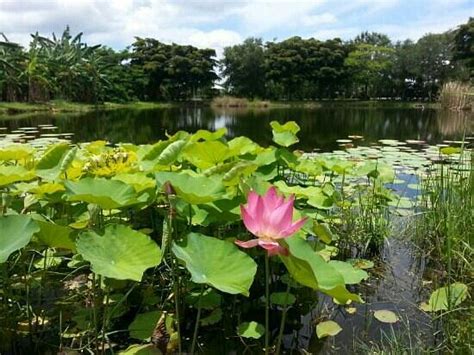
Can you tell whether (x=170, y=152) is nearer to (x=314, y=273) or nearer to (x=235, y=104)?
(x=314, y=273)

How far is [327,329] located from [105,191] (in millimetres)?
1017

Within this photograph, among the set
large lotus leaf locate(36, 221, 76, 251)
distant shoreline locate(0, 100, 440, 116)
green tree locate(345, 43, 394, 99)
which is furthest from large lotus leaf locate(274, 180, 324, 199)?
green tree locate(345, 43, 394, 99)

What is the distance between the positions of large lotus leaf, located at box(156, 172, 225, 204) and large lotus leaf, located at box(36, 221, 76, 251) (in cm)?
32

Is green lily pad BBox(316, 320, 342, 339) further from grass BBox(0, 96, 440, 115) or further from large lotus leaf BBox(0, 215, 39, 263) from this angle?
grass BBox(0, 96, 440, 115)

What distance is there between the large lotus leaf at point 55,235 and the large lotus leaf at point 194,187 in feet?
1.04

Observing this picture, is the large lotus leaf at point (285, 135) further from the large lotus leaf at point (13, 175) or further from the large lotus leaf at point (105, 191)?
the large lotus leaf at point (13, 175)

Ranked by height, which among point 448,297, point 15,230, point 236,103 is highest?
point 15,230

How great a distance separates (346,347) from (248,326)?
1.42ft

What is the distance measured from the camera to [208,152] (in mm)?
2049

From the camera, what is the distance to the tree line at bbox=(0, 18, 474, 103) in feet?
102

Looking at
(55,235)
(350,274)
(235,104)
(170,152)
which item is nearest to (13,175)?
(55,235)

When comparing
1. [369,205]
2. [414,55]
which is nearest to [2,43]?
[369,205]

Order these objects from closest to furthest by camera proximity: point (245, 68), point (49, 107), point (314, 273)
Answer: point (314, 273) → point (49, 107) → point (245, 68)

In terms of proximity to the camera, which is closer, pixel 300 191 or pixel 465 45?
pixel 300 191
